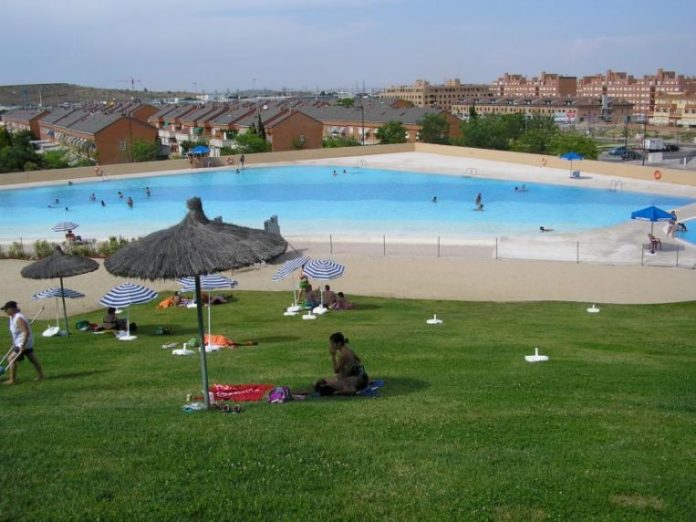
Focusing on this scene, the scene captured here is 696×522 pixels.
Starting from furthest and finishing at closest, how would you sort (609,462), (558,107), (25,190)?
(558,107), (25,190), (609,462)

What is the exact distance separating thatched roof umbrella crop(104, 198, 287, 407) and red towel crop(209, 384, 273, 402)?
0.78m

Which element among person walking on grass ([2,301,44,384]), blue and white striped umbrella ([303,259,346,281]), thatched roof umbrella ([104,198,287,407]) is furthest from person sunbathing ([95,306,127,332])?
thatched roof umbrella ([104,198,287,407])

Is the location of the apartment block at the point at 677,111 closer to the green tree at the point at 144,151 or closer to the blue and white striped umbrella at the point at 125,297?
the green tree at the point at 144,151

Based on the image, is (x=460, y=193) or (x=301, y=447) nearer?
(x=301, y=447)

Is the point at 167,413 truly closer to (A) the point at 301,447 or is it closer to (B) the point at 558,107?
(A) the point at 301,447

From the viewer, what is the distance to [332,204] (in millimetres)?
43531

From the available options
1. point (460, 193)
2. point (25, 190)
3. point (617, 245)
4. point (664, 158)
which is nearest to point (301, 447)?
point (617, 245)

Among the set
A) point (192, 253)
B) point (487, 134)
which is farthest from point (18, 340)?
point (487, 134)

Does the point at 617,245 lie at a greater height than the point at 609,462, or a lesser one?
lesser

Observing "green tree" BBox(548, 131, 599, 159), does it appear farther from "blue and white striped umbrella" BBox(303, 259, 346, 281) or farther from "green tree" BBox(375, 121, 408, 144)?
"blue and white striped umbrella" BBox(303, 259, 346, 281)

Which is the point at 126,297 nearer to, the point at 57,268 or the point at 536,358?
the point at 57,268

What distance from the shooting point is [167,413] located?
8570 millimetres

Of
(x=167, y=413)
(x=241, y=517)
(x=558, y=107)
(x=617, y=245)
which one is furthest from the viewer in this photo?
(x=558, y=107)

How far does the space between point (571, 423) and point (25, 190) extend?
158ft
